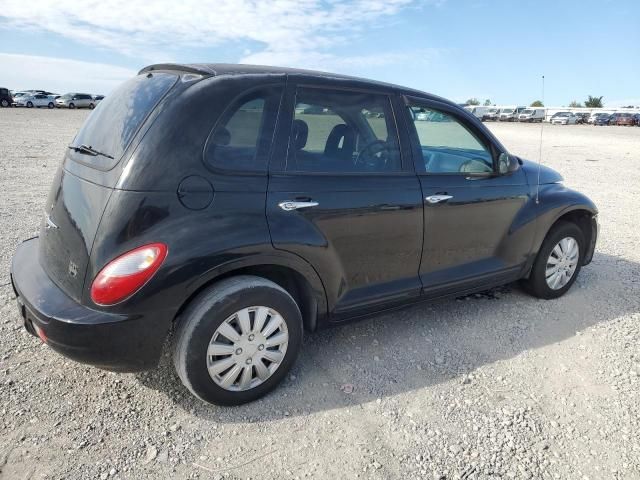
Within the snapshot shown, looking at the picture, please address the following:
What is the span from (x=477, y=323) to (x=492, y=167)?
1240 mm

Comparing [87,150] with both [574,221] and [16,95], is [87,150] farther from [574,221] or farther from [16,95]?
[16,95]

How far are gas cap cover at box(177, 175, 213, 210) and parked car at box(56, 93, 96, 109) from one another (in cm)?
5048

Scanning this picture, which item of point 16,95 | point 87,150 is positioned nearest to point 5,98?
point 16,95

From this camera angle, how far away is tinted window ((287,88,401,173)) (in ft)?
9.57

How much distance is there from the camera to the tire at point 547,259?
425cm

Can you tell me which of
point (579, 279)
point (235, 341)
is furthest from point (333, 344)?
point (579, 279)

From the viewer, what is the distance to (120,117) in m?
2.79

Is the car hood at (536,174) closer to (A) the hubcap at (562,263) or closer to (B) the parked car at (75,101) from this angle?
(A) the hubcap at (562,263)

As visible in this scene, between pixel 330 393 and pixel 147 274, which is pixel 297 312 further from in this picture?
pixel 147 274

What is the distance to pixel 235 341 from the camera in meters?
2.68

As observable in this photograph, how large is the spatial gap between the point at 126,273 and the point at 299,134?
124 centimetres

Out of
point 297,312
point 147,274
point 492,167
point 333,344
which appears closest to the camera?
point 147,274

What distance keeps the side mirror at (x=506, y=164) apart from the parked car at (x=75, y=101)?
5011 cm

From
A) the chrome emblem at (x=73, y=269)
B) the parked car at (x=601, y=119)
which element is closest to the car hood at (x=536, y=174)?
the chrome emblem at (x=73, y=269)
